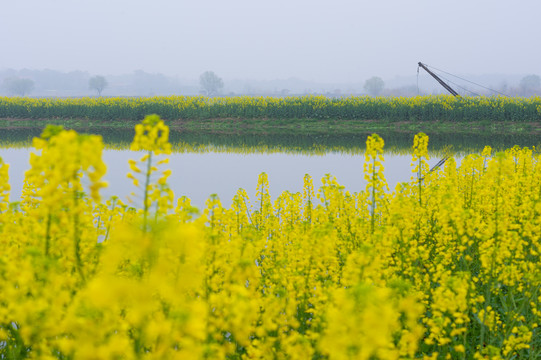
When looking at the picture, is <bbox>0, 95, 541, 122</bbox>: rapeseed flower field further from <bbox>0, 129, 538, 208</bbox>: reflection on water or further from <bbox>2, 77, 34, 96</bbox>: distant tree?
<bbox>2, 77, 34, 96</bbox>: distant tree

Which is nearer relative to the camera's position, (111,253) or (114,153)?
(111,253)

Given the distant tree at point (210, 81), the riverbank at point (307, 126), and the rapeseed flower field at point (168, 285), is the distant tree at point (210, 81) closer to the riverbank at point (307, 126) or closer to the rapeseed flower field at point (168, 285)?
→ the riverbank at point (307, 126)

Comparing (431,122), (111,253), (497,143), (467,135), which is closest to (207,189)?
(111,253)

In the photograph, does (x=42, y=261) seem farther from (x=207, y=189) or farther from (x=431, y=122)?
(x=431, y=122)

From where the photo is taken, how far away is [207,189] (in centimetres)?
1188

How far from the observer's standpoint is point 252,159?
17.2 metres

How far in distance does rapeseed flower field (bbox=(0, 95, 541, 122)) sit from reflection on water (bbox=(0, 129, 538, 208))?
17.4 ft

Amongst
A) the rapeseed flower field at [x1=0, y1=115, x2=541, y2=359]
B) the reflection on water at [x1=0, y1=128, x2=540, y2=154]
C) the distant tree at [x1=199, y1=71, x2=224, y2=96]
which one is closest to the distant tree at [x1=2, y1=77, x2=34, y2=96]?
the distant tree at [x1=199, y1=71, x2=224, y2=96]

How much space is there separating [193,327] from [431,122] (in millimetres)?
30186

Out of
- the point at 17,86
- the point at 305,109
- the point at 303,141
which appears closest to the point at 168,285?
the point at 303,141

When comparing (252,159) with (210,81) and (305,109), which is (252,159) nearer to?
(305,109)

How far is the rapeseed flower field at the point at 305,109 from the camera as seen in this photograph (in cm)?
2997

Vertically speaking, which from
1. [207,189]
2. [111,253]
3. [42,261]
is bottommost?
[207,189]

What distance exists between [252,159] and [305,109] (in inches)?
630
